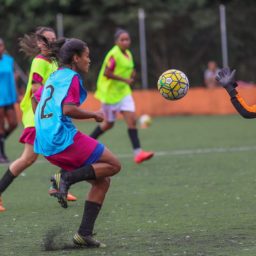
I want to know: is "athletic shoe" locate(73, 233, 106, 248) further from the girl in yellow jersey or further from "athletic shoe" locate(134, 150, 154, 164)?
"athletic shoe" locate(134, 150, 154, 164)

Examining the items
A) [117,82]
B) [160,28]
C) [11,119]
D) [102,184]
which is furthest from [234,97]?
[160,28]

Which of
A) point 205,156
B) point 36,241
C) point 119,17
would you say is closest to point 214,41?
point 119,17

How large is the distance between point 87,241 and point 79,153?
682 millimetres

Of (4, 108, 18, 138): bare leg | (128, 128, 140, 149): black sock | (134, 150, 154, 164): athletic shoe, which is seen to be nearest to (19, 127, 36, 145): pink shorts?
(134, 150, 154, 164): athletic shoe

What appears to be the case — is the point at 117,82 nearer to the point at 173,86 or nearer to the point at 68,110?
the point at 173,86

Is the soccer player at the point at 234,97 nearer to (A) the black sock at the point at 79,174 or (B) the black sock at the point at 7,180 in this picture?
(A) the black sock at the point at 79,174

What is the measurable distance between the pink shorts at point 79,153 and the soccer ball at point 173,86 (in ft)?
4.59

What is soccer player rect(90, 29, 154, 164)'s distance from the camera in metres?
13.5

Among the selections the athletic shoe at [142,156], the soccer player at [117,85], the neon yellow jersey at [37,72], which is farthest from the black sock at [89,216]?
the soccer player at [117,85]

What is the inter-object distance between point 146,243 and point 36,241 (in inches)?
35.9

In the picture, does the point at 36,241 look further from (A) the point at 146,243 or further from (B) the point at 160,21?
(B) the point at 160,21

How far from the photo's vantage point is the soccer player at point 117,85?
13.5m

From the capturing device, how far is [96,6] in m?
29.5

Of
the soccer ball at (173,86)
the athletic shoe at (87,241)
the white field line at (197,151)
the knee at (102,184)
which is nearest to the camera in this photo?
the athletic shoe at (87,241)
